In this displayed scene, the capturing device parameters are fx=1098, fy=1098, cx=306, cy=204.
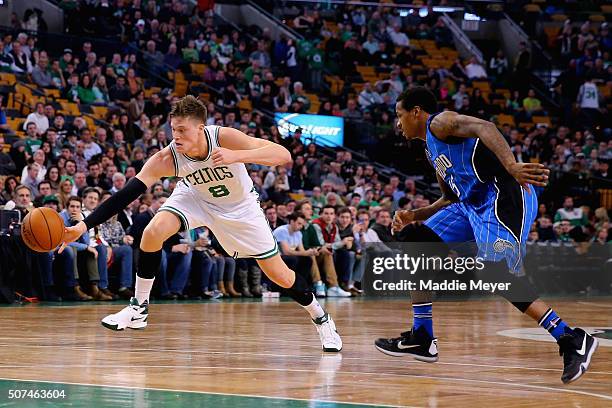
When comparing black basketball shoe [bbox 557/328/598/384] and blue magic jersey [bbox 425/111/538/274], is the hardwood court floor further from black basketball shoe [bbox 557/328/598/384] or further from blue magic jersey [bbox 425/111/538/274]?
blue magic jersey [bbox 425/111/538/274]

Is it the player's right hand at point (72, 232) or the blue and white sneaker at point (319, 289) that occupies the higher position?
the player's right hand at point (72, 232)

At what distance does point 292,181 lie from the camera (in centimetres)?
1941

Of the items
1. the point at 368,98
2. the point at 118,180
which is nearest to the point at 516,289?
the point at 118,180

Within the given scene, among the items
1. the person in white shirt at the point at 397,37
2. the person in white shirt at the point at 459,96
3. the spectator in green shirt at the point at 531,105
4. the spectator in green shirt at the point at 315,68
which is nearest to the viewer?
the spectator in green shirt at the point at 315,68

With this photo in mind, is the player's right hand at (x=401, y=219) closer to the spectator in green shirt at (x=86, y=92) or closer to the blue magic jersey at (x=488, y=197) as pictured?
the blue magic jersey at (x=488, y=197)

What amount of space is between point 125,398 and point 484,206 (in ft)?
8.43

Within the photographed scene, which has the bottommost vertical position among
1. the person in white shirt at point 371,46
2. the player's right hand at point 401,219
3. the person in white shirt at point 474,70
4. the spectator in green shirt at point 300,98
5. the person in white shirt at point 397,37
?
the player's right hand at point 401,219

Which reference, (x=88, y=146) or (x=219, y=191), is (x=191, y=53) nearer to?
(x=88, y=146)

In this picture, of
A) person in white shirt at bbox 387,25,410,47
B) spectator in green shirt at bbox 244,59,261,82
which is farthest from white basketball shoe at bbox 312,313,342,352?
person in white shirt at bbox 387,25,410,47

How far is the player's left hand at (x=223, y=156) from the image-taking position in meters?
6.73

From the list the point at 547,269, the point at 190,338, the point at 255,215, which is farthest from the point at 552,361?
the point at 547,269

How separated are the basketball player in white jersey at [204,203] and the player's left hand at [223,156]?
0.83 ft

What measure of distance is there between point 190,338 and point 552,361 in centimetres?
284

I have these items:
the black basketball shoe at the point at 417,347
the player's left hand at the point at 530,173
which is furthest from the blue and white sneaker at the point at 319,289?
the player's left hand at the point at 530,173
